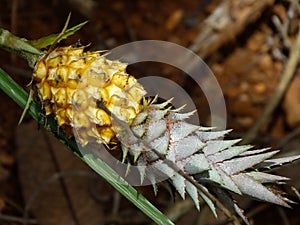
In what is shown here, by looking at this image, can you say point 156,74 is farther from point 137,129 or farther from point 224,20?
point 137,129

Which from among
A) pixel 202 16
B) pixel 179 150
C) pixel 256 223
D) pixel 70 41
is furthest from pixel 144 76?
pixel 179 150

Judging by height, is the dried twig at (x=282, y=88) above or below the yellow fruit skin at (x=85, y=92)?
above

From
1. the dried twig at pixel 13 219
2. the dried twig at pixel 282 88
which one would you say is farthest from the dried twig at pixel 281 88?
the dried twig at pixel 13 219

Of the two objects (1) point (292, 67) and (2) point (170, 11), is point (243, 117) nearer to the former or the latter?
(1) point (292, 67)

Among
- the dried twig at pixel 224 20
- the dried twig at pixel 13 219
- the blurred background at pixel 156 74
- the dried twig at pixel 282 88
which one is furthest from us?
the dried twig at pixel 224 20

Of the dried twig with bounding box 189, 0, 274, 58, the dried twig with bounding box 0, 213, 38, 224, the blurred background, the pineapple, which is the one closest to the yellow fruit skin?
the pineapple

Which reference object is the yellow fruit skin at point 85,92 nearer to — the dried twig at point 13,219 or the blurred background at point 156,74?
the blurred background at point 156,74

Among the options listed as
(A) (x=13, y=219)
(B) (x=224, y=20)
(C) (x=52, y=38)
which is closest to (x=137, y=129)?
(C) (x=52, y=38)
